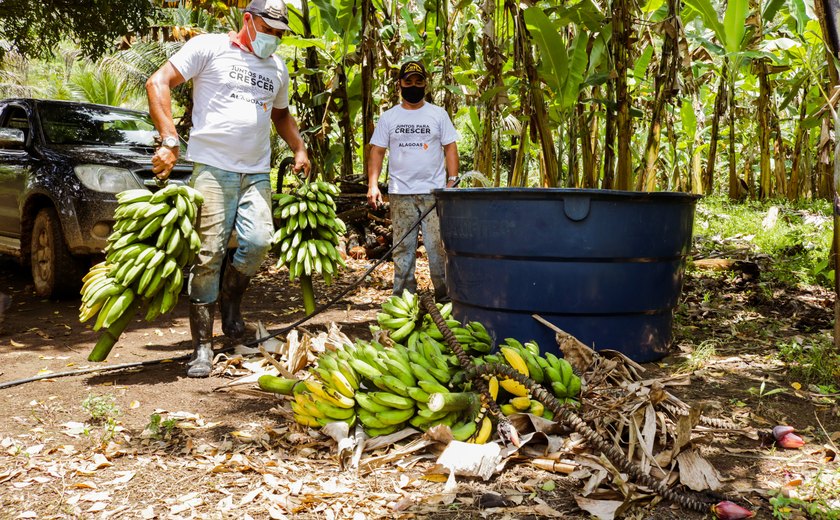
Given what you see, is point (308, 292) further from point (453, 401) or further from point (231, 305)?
point (453, 401)

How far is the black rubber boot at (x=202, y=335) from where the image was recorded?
415cm

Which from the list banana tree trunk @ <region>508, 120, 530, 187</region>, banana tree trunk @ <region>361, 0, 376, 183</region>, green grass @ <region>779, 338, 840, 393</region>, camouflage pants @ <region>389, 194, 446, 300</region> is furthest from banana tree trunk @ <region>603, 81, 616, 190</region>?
banana tree trunk @ <region>361, 0, 376, 183</region>

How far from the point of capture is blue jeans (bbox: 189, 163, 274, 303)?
411 centimetres

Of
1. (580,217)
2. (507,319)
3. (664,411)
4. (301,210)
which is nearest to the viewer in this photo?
(664,411)

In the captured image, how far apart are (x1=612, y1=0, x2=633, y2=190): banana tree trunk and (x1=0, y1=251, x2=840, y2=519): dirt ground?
139 cm

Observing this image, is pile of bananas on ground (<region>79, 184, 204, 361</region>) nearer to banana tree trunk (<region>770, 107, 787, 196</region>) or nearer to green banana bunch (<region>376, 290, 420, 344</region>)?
green banana bunch (<region>376, 290, 420, 344</region>)

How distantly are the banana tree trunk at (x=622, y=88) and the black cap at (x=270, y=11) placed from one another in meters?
2.67

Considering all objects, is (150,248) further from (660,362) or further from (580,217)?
(660,362)

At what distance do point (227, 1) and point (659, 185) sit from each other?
40.1 feet

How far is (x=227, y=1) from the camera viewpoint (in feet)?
25.5

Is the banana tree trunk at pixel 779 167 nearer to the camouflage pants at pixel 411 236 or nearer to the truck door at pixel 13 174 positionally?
the camouflage pants at pixel 411 236

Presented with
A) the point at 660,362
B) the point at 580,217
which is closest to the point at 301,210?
the point at 580,217

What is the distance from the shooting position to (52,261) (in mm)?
6184

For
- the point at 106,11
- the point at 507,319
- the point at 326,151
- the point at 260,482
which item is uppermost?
the point at 106,11
